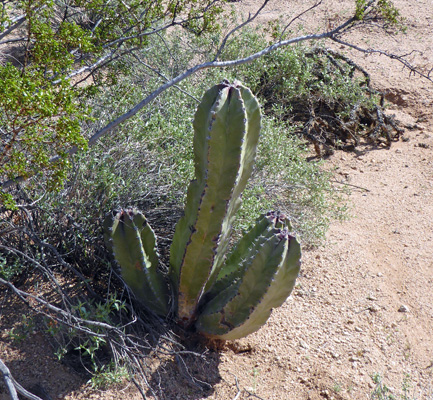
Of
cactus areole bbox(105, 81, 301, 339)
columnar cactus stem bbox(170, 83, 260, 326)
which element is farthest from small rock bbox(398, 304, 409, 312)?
columnar cactus stem bbox(170, 83, 260, 326)

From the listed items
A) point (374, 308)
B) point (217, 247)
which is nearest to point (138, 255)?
point (217, 247)

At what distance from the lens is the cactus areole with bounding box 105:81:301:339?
258cm

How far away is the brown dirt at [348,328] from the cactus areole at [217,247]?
0.37 meters

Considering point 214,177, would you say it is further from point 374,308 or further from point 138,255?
point 374,308

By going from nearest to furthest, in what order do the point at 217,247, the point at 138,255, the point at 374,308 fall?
the point at 217,247 → the point at 138,255 → the point at 374,308

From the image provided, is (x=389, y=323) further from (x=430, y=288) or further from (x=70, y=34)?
(x=70, y=34)

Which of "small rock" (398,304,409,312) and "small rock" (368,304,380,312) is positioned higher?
"small rock" (368,304,380,312)

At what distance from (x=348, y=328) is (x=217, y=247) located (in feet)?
4.62

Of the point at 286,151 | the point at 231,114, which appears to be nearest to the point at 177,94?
the point at 286,151

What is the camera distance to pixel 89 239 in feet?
10.1

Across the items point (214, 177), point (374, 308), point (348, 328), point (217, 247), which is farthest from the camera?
point (374, 308)

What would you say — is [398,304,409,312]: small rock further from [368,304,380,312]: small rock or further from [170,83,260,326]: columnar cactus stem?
[170,83,260,326]: columnar cactus stem

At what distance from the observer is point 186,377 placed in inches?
115

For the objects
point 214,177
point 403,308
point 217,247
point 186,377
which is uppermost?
point 214,177
